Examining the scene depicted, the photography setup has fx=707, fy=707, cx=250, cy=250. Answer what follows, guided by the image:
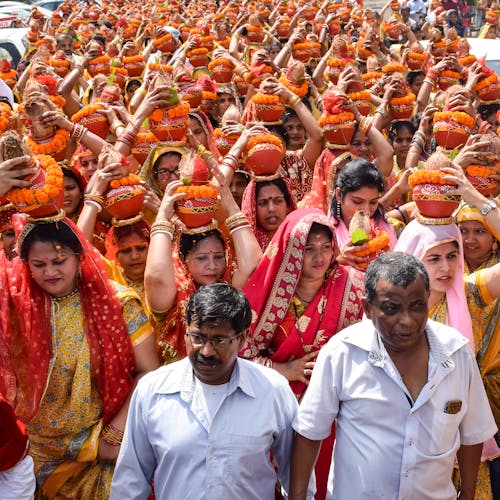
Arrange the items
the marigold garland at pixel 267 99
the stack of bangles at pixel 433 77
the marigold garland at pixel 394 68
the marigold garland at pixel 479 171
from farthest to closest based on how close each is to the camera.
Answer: the marigold garland at pixel 394 68
the stack of bangles at pixel 433 77
the marigold garland at pixel 267 99
the marigold garland at pixel 479 171

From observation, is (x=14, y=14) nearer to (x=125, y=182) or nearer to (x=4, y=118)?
(x=4, y=118)

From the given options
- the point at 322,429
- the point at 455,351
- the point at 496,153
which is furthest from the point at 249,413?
the point at 496,153

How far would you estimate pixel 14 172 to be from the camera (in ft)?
8.90

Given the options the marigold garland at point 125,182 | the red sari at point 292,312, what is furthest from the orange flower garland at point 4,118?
the red sari at point 292,312

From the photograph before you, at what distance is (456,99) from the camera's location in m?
4.35

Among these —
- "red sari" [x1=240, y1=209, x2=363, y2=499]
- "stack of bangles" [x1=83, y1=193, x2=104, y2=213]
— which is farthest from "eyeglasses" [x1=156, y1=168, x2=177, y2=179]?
"red sari" [x1=240, y1=209, x2=363, y2=499]

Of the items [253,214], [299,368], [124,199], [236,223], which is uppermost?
[124,199]

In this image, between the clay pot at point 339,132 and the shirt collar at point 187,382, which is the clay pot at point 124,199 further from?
the clay pot at point 339,132

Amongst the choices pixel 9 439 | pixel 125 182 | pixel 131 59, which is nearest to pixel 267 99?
pixel 125 182

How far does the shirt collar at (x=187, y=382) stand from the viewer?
2307 millimetres

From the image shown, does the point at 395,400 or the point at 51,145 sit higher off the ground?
the point at 51,145

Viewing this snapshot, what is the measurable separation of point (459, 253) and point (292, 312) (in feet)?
2.57

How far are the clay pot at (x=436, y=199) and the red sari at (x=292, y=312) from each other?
418mm

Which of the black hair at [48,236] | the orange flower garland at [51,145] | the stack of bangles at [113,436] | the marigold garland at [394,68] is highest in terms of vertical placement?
the marigold garland at [394,68]
